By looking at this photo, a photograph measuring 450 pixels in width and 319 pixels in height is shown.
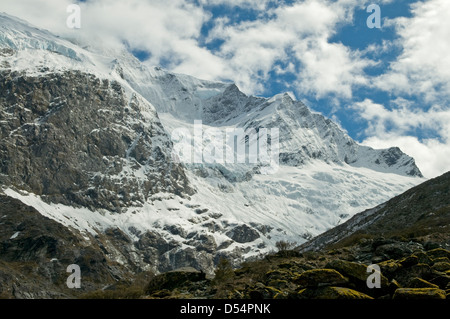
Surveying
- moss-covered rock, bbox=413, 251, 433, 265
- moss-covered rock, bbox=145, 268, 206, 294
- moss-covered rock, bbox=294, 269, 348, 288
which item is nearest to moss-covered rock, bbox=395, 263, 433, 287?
moss-covered rock, bbox=413, 251, 433, 265

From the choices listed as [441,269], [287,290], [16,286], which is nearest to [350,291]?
[287,290]

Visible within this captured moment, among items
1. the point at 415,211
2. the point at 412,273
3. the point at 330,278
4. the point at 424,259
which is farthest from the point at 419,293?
the point at 415,211

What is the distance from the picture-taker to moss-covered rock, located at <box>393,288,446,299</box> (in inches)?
805

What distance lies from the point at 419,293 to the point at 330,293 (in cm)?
378

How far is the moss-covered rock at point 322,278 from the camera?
23438 mm

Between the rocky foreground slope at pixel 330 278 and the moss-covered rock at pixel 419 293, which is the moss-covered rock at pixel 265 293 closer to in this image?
the rocky foreground slope at pixel 330 278

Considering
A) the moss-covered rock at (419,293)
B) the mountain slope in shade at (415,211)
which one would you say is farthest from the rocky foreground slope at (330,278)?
the mountain slope in shade at (415,211)

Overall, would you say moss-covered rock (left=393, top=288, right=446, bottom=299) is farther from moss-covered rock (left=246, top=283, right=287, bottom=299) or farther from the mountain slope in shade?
the mountain slope in shade

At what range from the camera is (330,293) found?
21734 mm

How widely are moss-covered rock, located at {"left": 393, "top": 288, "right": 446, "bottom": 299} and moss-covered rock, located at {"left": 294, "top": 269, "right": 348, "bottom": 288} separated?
2968mm

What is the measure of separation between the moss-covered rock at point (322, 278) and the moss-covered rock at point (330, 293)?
0.62 metres

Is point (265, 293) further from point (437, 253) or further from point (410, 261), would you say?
point (437, 253)
